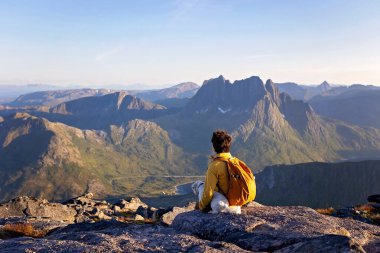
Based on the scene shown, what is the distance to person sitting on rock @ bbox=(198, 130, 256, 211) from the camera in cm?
1827

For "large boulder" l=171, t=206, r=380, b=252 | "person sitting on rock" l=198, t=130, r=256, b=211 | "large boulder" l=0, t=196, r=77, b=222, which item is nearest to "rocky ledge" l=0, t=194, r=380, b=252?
"large boulder" l=171, t=206, r=380, b=252

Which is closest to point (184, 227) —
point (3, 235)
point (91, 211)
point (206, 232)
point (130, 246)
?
point (206, 232)

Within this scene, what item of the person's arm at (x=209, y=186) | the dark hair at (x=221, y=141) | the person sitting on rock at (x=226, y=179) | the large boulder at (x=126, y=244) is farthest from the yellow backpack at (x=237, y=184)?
the large boulder at (x=126, y=244)

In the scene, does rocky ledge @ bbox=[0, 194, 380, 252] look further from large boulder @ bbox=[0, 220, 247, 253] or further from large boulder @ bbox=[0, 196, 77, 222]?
large boulder @ bbox=[0, 196, 77, 222]

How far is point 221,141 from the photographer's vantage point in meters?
18.6

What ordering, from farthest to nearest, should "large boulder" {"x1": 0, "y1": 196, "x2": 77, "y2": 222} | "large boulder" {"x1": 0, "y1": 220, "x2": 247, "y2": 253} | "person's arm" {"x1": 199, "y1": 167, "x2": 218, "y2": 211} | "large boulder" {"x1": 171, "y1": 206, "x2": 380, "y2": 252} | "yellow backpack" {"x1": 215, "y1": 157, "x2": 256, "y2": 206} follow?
"large boulder" {"x1": 0, "y1": 196, "x2": 77, "y2": 222}
"person's arm" {"x1": 199, "y1": 167, "x2": 218, "y2": 211}
"yellow backpack" {"x1": 215, "y1": 157, "x2": 256, "y2": 206}
"large boulder" {"x1": 171, "y1": 206, "x2": 380, "y2": 252}
"large boulder" {"x1": 0, "y1": 220, "x2": 247, "y2": 253}

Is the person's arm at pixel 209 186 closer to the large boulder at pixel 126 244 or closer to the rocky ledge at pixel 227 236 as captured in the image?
the rocky ledge at pixel 227 236

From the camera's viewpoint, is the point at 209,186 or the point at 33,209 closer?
the point at 209,186

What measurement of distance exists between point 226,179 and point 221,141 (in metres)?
1.92

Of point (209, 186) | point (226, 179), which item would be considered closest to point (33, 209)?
point (209, 186)

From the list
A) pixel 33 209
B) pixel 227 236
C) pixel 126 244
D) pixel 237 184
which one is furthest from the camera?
pixel 33 209

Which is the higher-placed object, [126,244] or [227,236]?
[126,244]

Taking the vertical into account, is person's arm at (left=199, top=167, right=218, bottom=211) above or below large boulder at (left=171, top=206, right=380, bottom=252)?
above

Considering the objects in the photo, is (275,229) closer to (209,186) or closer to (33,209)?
(209,186)
